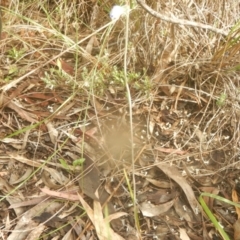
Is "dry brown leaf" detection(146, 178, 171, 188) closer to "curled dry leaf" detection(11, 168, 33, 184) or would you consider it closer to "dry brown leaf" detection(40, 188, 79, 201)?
"dry brown leaf" detection(40, 188, 79, 201)

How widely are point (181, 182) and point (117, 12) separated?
713 millimetres

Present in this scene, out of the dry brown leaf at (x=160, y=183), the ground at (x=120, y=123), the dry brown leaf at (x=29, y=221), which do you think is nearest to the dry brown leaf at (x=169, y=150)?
the ground at (x=120, y=123)

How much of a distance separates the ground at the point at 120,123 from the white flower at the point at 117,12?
0.01 metres

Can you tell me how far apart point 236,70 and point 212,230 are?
60 cm

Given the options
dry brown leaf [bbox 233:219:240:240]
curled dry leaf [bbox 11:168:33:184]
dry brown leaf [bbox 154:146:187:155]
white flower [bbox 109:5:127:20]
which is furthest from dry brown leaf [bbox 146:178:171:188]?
white flower [bbox 109:5:127:20]

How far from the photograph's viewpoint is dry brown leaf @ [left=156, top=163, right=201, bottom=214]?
150 centimetres

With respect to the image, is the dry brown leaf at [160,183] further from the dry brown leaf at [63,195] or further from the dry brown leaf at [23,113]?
the dry brown leaf at [23,113]

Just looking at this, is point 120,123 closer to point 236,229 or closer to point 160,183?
point 160,183

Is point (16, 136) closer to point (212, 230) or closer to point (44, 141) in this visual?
point (44, 141)

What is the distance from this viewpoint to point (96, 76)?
169cm

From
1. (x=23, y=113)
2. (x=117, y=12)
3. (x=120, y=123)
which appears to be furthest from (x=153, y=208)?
(x=117, y=12)

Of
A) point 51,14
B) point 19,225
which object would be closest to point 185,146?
point 19,225

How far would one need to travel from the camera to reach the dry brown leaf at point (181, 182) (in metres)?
1.50

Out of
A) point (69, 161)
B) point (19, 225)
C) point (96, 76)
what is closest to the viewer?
point (19, 225)
